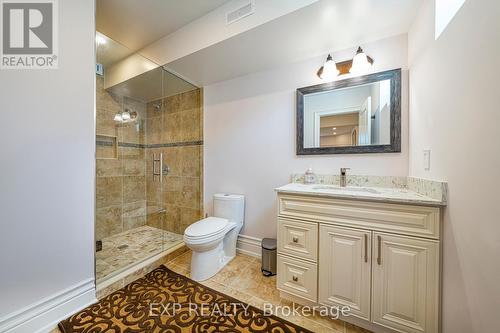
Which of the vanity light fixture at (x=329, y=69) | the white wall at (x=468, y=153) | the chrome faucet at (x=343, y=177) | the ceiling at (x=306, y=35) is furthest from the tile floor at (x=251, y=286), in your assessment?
the ceiling at (x=306, y=35)

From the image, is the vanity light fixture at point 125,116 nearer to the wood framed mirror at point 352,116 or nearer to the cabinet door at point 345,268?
the wood framed mirror at point 352,116

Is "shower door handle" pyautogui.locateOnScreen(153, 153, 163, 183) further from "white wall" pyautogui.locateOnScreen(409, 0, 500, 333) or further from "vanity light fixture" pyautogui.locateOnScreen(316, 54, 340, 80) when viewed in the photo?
"white wall" pyautogui.locateOnScreen(409, 0, 500, 333)

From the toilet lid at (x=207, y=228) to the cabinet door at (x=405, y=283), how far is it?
4.07 feet

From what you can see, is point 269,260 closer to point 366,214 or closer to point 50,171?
point 366,214

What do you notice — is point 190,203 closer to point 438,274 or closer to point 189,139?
point 189,139

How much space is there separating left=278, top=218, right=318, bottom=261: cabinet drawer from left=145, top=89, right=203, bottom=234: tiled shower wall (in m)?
1.41

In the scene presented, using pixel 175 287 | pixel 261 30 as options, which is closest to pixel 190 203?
pixel 175 287

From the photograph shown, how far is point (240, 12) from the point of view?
4.61ft

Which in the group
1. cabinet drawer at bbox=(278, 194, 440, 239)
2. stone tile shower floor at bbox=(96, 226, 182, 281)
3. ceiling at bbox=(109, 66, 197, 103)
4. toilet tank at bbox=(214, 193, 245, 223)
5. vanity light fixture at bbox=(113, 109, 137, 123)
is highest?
ceiling at bbox=(109, 66, 197, 103)

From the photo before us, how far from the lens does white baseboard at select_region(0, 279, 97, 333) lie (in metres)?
1.01

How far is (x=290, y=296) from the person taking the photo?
135 centimetres

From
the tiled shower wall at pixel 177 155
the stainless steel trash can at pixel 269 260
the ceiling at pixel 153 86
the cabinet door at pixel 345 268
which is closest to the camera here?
the cabinet door at pixel 345 268

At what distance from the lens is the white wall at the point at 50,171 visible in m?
1.01

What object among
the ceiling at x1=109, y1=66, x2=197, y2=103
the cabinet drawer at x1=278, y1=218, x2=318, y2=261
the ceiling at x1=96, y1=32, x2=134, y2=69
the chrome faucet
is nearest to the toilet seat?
the cabinet drawer at x1=278, y1=218, x2=318, y2=261
